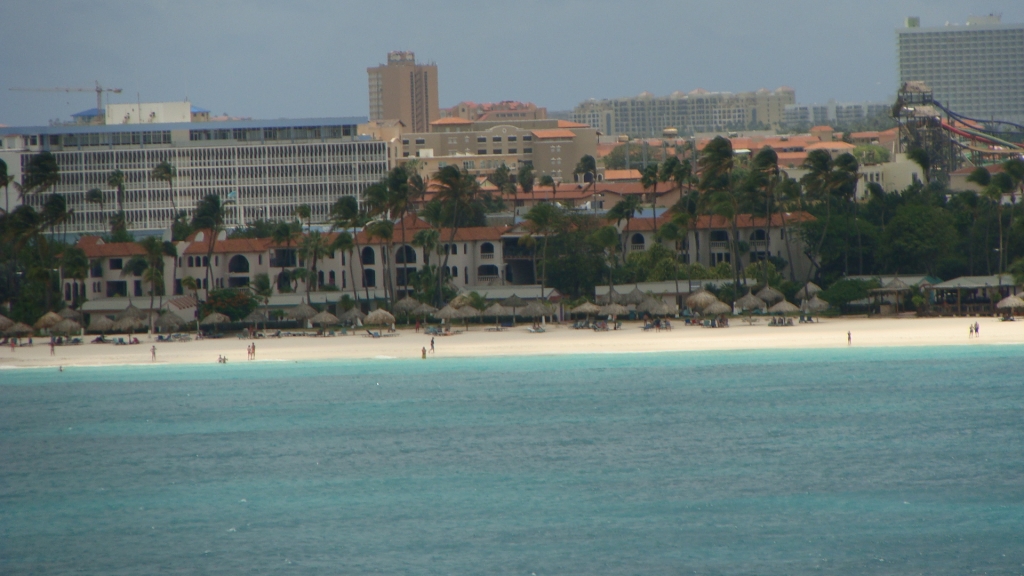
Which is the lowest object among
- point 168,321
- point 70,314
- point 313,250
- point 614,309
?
point 614,309

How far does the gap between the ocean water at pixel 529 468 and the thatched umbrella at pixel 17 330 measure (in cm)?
879

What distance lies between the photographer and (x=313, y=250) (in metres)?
78.6

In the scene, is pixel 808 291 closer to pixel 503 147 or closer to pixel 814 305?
pixel 814 305

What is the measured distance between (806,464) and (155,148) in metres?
105

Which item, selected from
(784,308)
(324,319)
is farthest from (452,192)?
(784,308)

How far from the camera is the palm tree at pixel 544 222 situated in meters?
75.4

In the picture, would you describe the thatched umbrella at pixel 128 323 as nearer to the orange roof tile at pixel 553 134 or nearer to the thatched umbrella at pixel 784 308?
the thatched umbrella at pixel 784 308

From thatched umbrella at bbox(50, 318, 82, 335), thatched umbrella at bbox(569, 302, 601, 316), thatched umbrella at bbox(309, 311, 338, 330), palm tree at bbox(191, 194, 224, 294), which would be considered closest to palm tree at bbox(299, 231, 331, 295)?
palm tree at bbox(191, 194, 224, 294)

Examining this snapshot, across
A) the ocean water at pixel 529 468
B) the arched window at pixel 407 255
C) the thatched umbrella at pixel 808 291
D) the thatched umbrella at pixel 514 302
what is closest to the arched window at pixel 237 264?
the arched window at pixel 407 255

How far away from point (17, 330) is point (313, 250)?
18022 millimetres

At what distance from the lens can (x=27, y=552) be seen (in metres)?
31.2

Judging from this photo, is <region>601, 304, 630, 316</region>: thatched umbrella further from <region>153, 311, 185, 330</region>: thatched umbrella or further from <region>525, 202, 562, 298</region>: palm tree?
<region>153, 311, 185, 330</region>: thatched umbrella

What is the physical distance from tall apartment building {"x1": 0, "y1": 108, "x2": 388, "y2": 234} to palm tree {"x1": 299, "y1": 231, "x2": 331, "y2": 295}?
163ft

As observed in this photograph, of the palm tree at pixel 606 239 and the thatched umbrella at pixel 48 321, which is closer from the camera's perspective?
the thatched umbrella at pixel 48 321
